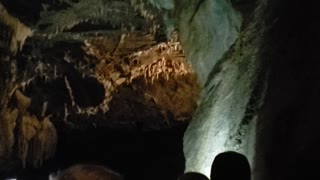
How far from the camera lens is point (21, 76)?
837cm

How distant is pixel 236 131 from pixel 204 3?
5.26ft

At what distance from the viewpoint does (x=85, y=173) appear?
573 cm

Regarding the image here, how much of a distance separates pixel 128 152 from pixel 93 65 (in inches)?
137

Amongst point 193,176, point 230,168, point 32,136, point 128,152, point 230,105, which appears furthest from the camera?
point 128,152

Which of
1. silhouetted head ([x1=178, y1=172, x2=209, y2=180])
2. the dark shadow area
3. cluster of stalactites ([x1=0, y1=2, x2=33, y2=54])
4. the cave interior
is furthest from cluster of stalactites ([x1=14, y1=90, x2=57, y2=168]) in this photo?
silhouetted head ([x1=178, y1=172, x2=209, y2=180])

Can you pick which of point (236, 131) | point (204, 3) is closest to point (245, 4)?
point (204, 3)

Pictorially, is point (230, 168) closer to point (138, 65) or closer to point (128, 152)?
point (138, 65)

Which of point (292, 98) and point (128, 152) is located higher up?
point (292, 98)

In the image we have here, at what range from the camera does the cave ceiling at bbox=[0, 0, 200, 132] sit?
7.13 m

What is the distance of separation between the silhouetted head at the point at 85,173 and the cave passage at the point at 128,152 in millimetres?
4945

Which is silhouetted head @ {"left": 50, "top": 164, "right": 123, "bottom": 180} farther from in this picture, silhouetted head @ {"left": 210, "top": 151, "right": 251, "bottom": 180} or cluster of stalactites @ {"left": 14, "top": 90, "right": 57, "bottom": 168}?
cluster of stalactites @ {"left": 14, "top": 90, "right": 57, "bottom": 168}

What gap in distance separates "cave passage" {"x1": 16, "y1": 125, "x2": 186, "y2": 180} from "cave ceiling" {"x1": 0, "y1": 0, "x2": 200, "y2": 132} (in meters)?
0.68

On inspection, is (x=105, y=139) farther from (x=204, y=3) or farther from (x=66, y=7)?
(x=204, y=3)

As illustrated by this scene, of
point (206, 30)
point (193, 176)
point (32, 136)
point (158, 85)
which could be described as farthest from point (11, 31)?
point (193, 176)
